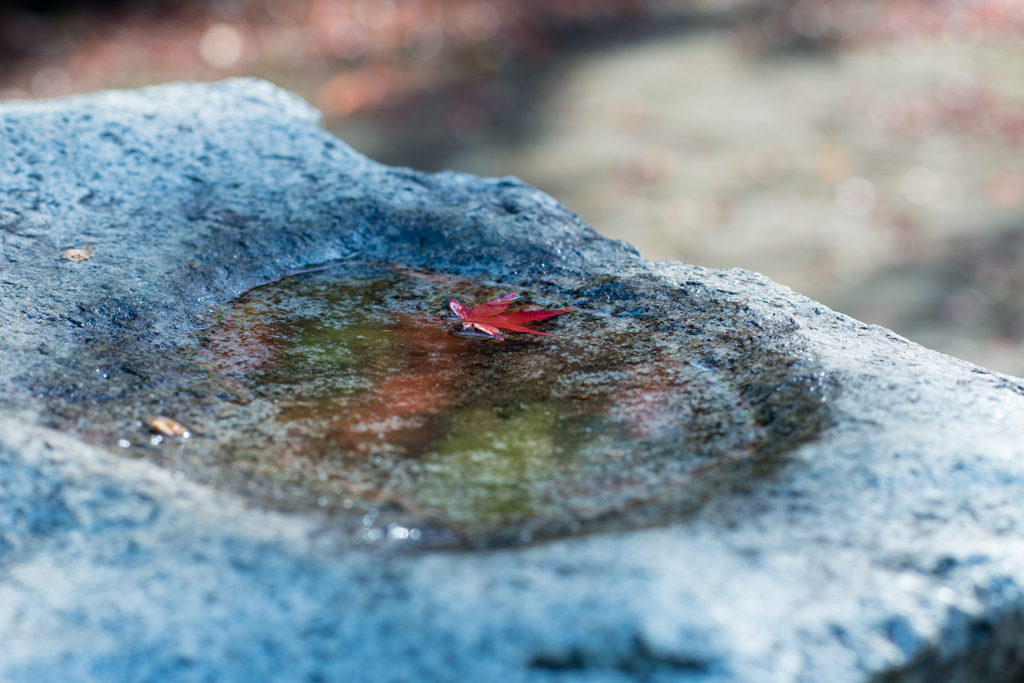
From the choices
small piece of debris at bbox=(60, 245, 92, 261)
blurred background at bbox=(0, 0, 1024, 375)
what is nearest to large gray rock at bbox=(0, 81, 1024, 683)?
small piece of debris at bbox=(60, 245, 92, 261)

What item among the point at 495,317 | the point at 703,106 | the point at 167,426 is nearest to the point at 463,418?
the point at 495,317

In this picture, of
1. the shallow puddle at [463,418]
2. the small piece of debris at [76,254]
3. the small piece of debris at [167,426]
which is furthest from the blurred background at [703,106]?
the small piece of debris at [167,426]

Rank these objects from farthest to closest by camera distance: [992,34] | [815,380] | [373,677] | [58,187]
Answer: [992,34] → [58,187] → [815,380] → [373,677]

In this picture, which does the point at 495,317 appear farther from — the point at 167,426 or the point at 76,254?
the point at 76,254

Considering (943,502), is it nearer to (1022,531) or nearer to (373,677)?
(1022,531)

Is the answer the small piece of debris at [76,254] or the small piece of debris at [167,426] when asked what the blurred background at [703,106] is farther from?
the small piece of debris at [167,426]

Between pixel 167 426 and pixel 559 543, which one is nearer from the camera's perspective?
pixel 559 543

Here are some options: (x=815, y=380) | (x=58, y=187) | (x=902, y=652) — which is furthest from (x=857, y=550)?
(x=58, y=187)
